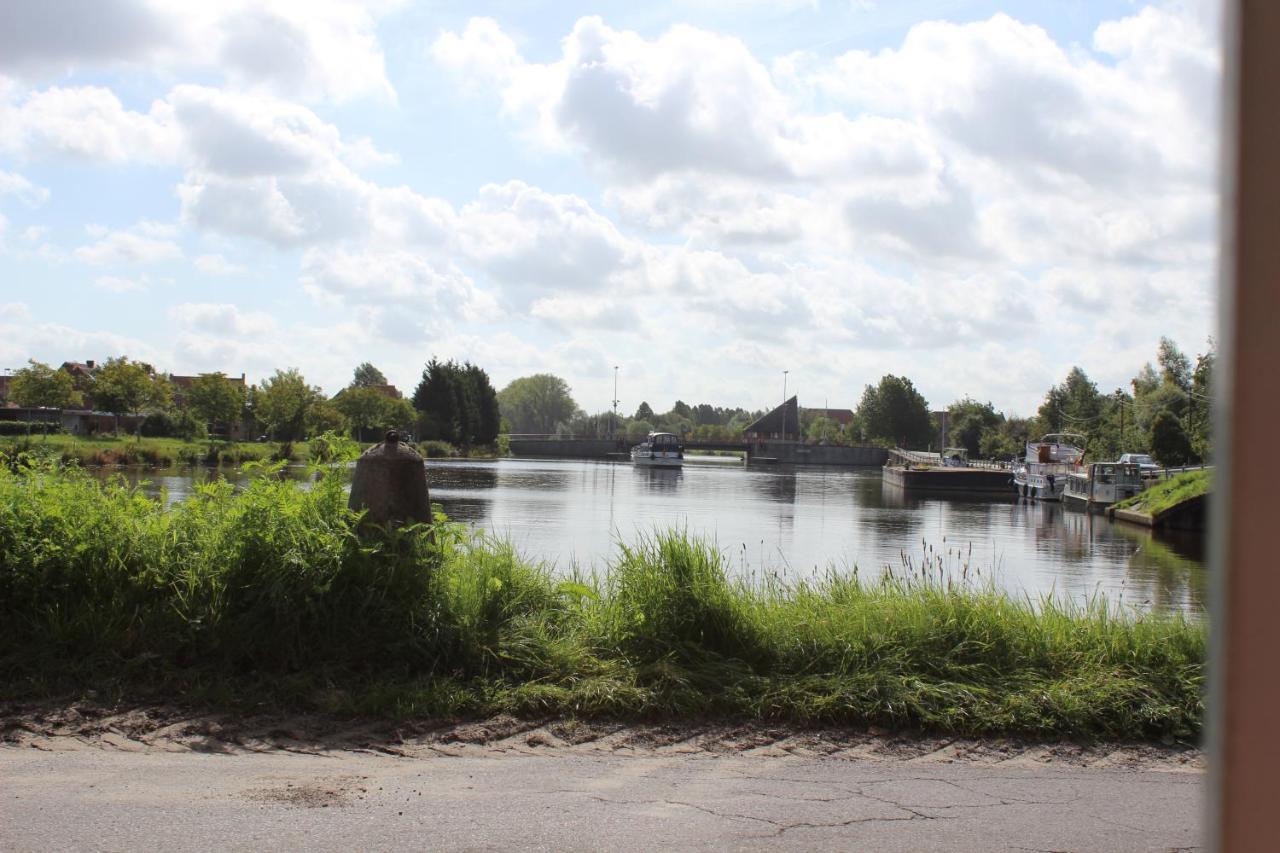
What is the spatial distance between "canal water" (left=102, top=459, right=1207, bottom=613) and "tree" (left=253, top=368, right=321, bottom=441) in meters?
15.0

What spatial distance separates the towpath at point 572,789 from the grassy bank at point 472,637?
0.34m

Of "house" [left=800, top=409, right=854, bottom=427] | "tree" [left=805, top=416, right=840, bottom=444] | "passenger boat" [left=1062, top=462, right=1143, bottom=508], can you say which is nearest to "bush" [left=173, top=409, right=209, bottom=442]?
"passenger boat" [left=1062, top=462, right=1143, bottom=508]

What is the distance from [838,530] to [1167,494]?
15.2 metres

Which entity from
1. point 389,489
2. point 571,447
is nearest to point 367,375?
point 571,447

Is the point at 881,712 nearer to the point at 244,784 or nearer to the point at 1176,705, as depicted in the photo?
the point at 1176,705

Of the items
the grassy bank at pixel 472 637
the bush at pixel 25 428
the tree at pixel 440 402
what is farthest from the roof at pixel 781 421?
the grassy bank at pixel 472 637

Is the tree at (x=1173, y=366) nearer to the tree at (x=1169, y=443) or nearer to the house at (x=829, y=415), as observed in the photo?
the tree at (x=1169, y=443)

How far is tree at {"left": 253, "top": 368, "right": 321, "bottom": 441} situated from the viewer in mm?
80125

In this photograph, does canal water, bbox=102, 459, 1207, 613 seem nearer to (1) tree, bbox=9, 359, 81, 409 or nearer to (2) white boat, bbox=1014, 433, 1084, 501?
(2) white boat, bbox=1014, 433, 1084, 501

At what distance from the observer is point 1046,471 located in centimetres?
6494

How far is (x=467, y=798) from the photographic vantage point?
197 inches

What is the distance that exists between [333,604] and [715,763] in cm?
271

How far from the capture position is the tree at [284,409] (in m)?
80.1

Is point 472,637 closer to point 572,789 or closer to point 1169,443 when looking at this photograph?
point 572,789
